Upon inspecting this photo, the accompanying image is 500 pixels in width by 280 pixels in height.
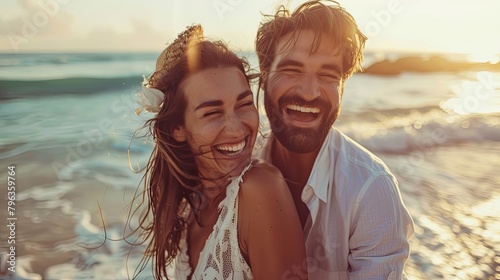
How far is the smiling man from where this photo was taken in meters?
3.08

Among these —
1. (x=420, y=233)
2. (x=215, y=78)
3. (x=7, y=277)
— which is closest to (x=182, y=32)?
(x=215, y=78)

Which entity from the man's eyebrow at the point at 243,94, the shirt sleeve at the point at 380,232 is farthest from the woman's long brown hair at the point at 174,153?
the shirt sleeve at the point at 380,232

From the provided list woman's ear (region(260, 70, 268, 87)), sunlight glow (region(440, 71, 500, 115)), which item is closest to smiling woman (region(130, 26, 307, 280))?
woman's ear (region(260, 70, 268, 87))

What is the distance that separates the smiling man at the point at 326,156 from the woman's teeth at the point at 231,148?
522mm

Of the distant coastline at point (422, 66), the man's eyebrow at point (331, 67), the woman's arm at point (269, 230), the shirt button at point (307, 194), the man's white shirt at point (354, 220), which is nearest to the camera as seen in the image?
the woman's arm at point (269, 230)

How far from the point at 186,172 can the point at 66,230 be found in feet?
11.6

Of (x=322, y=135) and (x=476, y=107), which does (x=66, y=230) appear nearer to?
(x=322, y=135)

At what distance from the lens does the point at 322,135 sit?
3.57 metres

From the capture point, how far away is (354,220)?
123 inches

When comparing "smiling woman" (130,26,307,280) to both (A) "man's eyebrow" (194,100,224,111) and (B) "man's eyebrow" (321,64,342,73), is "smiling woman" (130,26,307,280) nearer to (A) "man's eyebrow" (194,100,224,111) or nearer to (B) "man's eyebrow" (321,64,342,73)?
(A) "man's eyebrow" (194,100,224,111)

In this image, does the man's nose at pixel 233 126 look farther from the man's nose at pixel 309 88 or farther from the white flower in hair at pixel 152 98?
the man's nose at pixel 309 88

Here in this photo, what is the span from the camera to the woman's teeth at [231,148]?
9.82ft

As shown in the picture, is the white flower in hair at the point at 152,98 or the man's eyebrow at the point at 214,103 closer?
the man's eyebrow at the point at 214,103

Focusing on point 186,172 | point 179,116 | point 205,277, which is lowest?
point 205,277
